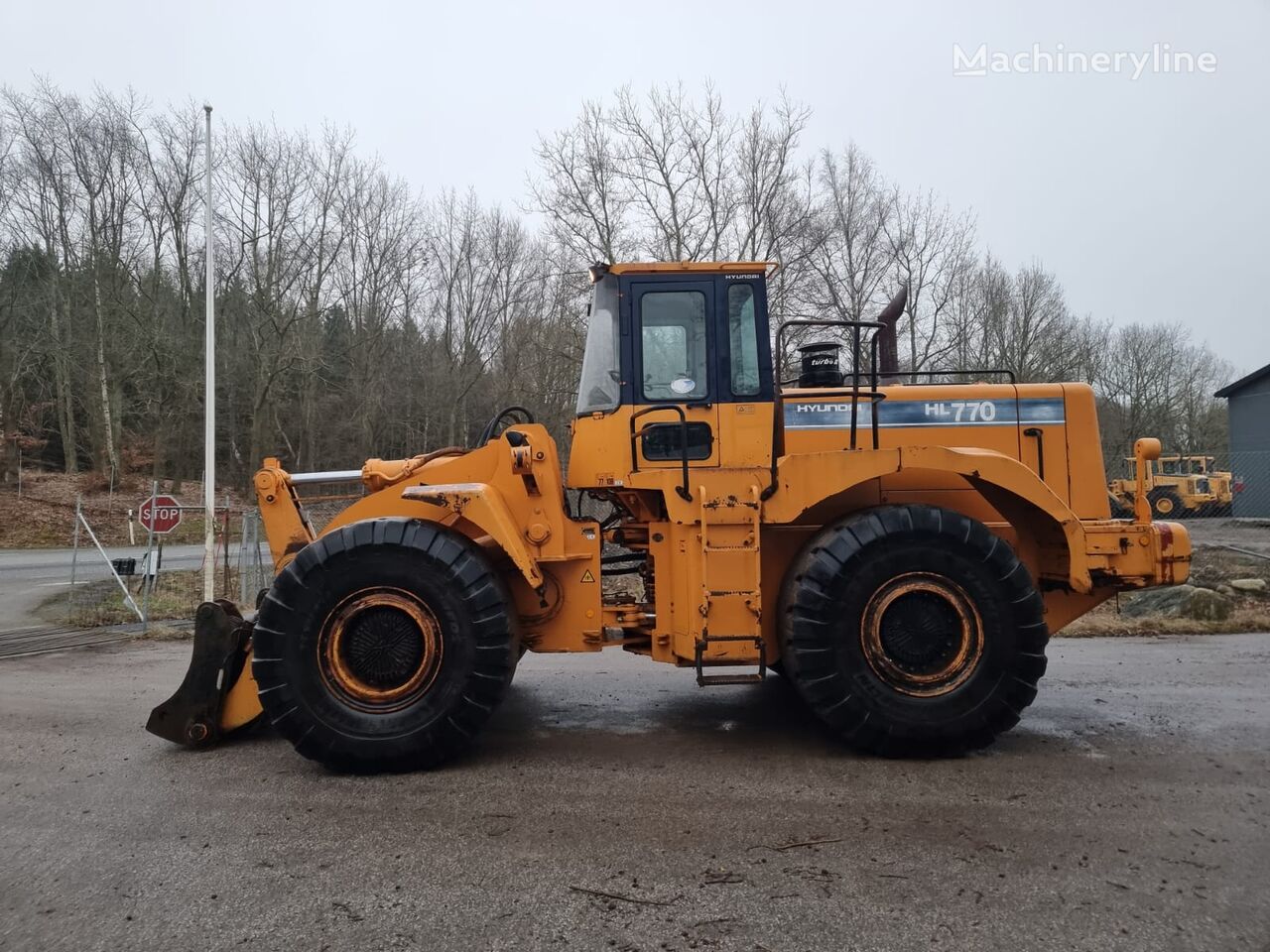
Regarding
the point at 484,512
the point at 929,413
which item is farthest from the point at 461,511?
the point at 929,413

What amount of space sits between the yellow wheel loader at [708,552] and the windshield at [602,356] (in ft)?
0.06

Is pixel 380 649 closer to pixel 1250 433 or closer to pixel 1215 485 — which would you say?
pixel 1215 485

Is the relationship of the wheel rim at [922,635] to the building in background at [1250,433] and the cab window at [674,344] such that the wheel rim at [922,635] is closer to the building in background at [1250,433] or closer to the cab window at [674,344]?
the cab window at [674,344]

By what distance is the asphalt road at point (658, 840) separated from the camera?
9.84 ft

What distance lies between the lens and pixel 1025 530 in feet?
17.7

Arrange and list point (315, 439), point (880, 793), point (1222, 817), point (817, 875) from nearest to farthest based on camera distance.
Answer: point (817, 875), point (1222, 817), point (880, 793), point (315, 439)

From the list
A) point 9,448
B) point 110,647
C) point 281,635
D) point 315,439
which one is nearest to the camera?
point 281,635

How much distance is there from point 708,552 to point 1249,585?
988 cm

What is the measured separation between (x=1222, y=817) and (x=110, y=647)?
10212mm

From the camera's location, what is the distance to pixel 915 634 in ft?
15.7

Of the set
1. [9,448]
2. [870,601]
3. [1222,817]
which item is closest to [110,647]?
[870,601]

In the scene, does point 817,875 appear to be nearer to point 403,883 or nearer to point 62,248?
point 403,883

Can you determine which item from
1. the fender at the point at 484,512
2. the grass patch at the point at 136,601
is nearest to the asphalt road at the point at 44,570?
the grass patch at the point at 136,601

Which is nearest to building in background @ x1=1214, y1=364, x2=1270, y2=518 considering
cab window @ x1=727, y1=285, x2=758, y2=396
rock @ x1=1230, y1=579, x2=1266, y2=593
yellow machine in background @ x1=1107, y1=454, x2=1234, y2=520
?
yellow machine in background @ x1=1107, y1=454, x2=1234, y2=520
